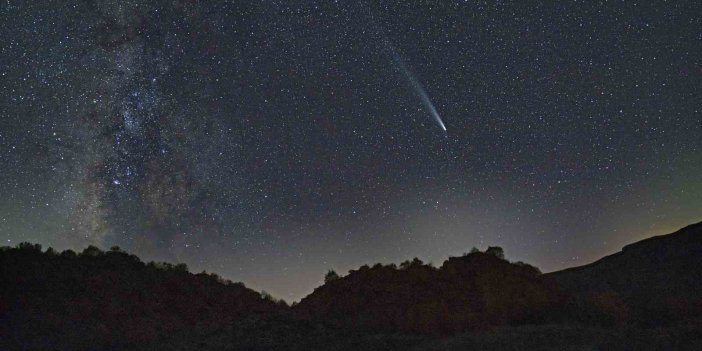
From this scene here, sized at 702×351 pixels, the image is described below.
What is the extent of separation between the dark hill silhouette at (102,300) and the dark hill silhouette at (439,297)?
456cm

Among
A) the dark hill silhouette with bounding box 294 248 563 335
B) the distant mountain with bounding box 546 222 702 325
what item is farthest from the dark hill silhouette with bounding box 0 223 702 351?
the distant mountain with bounding box 546 222 702 325

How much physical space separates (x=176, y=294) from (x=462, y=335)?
2031cm

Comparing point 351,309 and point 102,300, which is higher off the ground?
point 102,300

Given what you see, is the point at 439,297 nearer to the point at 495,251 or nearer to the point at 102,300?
the point at 495,251

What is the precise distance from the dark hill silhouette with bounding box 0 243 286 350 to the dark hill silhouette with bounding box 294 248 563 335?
4.56m

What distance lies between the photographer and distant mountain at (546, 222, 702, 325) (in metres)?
23.9

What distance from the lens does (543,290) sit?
1000 inches

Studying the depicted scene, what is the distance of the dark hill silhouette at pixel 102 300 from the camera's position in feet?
76.4

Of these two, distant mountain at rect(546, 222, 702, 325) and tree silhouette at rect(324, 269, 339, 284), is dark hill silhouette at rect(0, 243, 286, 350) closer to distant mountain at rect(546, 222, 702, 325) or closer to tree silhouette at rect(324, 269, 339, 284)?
tree silhouette at rect(324, 269, 339, 284)

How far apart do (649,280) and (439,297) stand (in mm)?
19760

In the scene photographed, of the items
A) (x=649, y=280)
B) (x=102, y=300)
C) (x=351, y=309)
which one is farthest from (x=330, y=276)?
(x=649, y=280)

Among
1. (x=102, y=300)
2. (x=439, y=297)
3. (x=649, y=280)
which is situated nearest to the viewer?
(x=439, y=297)

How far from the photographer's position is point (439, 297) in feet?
87.7

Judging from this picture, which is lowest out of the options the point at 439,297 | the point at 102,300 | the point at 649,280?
the point at 439,297
